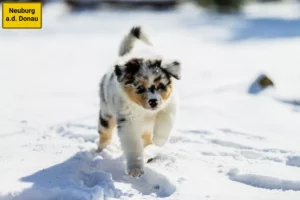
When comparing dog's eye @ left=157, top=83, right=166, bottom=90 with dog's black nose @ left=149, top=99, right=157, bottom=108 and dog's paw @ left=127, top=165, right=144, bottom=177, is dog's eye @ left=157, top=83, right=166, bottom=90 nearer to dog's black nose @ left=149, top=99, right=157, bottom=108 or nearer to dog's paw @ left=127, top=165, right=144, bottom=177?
dog's black nose @ left=149, top=99, right=157, bottom=108

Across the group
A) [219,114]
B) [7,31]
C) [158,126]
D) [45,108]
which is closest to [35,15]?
[45,108]

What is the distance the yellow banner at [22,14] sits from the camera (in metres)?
7.50

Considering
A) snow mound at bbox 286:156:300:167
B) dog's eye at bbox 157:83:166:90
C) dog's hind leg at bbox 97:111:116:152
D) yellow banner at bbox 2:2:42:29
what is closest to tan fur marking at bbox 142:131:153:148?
dog's hind leg at bbox 97:111:116:152

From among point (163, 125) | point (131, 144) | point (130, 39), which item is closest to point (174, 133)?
point (130, 39)

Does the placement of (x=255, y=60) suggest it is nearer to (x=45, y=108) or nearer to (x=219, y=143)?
(x=45, y=108)

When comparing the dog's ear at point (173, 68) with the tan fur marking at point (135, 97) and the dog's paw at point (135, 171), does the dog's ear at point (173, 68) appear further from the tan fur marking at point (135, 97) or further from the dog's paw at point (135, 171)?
the dog's paw at point (135, 171)

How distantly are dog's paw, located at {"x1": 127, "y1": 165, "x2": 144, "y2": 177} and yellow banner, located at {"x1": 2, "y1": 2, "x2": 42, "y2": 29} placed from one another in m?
3.46

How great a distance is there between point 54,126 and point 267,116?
3.01 meters

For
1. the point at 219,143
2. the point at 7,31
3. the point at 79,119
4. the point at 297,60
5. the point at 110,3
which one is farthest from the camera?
the point at 110,3

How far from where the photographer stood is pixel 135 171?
4727mm

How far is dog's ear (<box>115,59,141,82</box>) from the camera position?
4637 mm

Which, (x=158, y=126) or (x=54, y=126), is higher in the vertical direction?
(x=158, y=126)

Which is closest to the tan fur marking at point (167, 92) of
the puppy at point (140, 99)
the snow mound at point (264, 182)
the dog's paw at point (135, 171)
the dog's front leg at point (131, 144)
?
the puppy at point (140, 99)

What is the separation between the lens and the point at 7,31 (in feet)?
62.5
